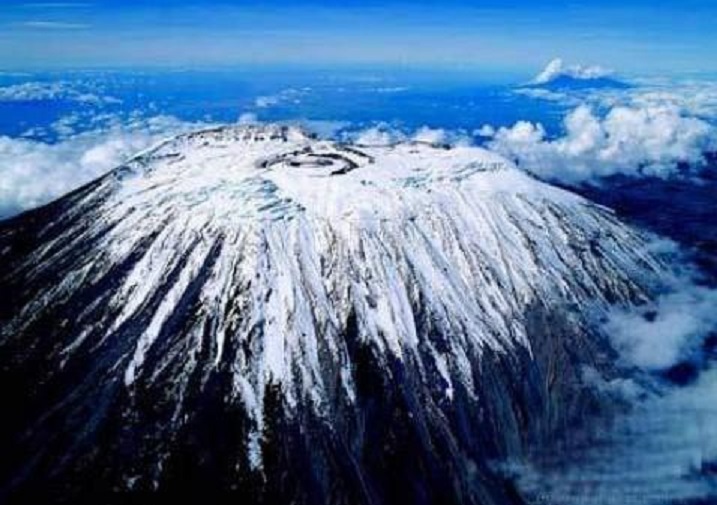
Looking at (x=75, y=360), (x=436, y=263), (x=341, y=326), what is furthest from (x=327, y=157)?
(x=75, y=360)

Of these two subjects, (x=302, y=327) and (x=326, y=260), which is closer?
(x=302, y=327)

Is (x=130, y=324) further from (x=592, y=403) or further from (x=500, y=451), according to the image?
(x=592, y=403)

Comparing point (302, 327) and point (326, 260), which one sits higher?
point (326, 260)

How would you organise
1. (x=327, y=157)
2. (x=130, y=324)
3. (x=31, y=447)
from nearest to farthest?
(x=31, y=447) < (x=130, y=324) < (x=327, y=157)

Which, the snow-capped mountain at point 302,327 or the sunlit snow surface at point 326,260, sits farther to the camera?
the sunlit snow surface at point 326,260
